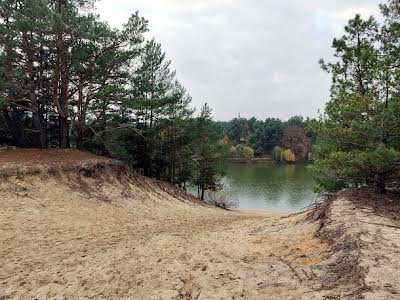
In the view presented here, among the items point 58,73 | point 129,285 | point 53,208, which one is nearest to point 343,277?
point 129,285

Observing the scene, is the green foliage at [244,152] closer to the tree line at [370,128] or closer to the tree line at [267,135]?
the tree line at [267,135]

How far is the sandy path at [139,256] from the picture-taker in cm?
543

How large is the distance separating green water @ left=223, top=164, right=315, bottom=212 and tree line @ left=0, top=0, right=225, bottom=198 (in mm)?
11393

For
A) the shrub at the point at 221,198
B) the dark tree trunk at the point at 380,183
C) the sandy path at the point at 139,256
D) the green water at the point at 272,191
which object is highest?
the dark tree trunk at the point at 380,183

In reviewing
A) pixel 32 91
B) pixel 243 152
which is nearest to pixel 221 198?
pixel 32 91

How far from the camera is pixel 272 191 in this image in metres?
45.2

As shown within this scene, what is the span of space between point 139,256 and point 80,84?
1362cm

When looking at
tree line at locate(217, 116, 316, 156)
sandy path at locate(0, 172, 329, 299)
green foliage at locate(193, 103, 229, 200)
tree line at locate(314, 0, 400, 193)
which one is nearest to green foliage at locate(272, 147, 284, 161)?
tree line at locate(217, 116, 316, 156)

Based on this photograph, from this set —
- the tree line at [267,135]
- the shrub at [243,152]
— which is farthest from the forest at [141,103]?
the tree line at [267,135]

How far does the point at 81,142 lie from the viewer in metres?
20.4

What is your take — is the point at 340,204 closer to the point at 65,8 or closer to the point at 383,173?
the point at 383,173

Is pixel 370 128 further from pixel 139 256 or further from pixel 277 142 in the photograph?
pixel 277 142

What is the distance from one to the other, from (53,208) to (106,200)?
2792 millimetres

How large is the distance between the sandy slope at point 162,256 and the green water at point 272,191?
22.0m
